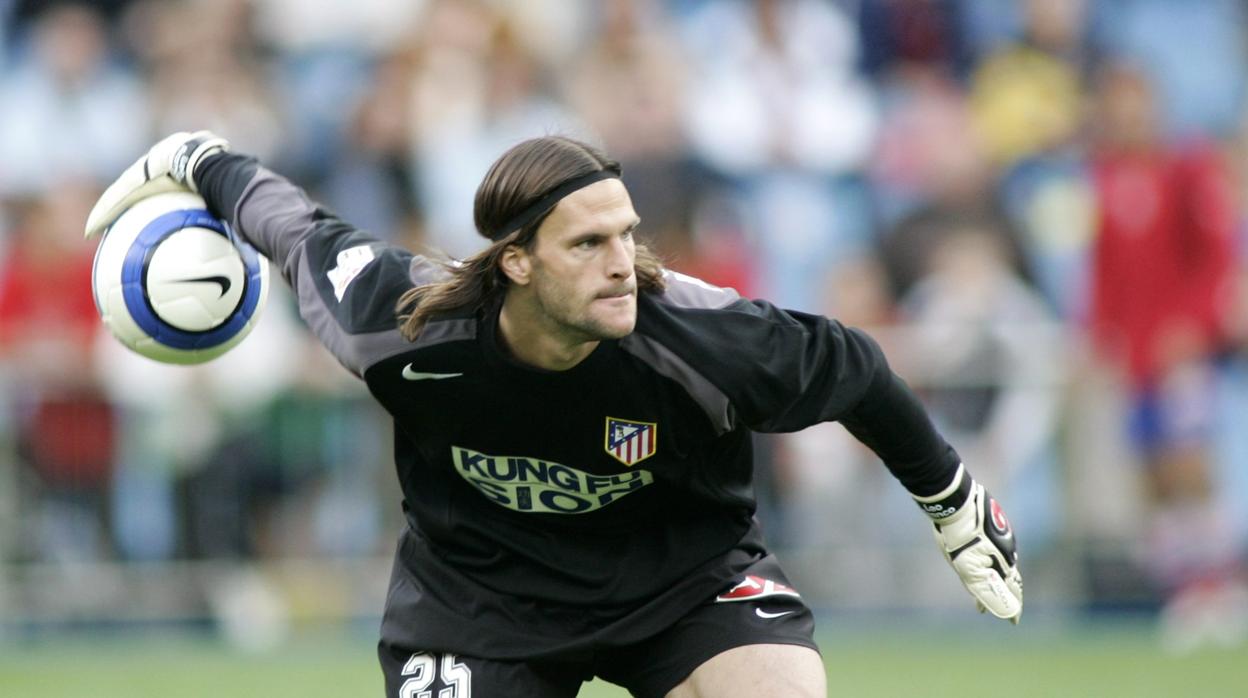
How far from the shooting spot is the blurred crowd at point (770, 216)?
11.4m

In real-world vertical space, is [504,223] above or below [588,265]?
above

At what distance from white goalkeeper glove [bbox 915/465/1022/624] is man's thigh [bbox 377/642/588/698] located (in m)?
1.10

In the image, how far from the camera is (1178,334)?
1177cm

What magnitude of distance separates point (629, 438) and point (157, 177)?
6.42 feet

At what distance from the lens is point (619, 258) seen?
17.7 feet

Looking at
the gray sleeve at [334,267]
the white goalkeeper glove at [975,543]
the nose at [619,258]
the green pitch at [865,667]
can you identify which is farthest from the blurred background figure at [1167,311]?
the nose at [619,258]

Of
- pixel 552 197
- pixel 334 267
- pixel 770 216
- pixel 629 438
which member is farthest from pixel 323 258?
pixel 770 216

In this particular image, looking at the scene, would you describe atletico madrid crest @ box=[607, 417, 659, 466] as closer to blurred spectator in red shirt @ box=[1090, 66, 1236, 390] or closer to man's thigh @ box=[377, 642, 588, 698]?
man's thigh @ box=[377, 642, 588, 698]

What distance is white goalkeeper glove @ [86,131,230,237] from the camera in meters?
6.52

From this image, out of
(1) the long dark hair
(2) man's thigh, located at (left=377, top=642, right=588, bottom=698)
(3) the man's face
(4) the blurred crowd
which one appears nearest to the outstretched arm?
(1) the long dark hair

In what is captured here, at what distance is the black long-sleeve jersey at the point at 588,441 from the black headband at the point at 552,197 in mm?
285

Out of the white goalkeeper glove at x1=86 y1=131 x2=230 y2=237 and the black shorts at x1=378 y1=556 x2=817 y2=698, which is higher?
the white goalkeeper glove at x1=86 y1=131 x2=230 y2=237

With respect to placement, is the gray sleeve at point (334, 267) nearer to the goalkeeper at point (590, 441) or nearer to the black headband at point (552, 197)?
the goalkeeper at point (590, 441)

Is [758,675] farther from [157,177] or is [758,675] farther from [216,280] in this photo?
[157,177]
